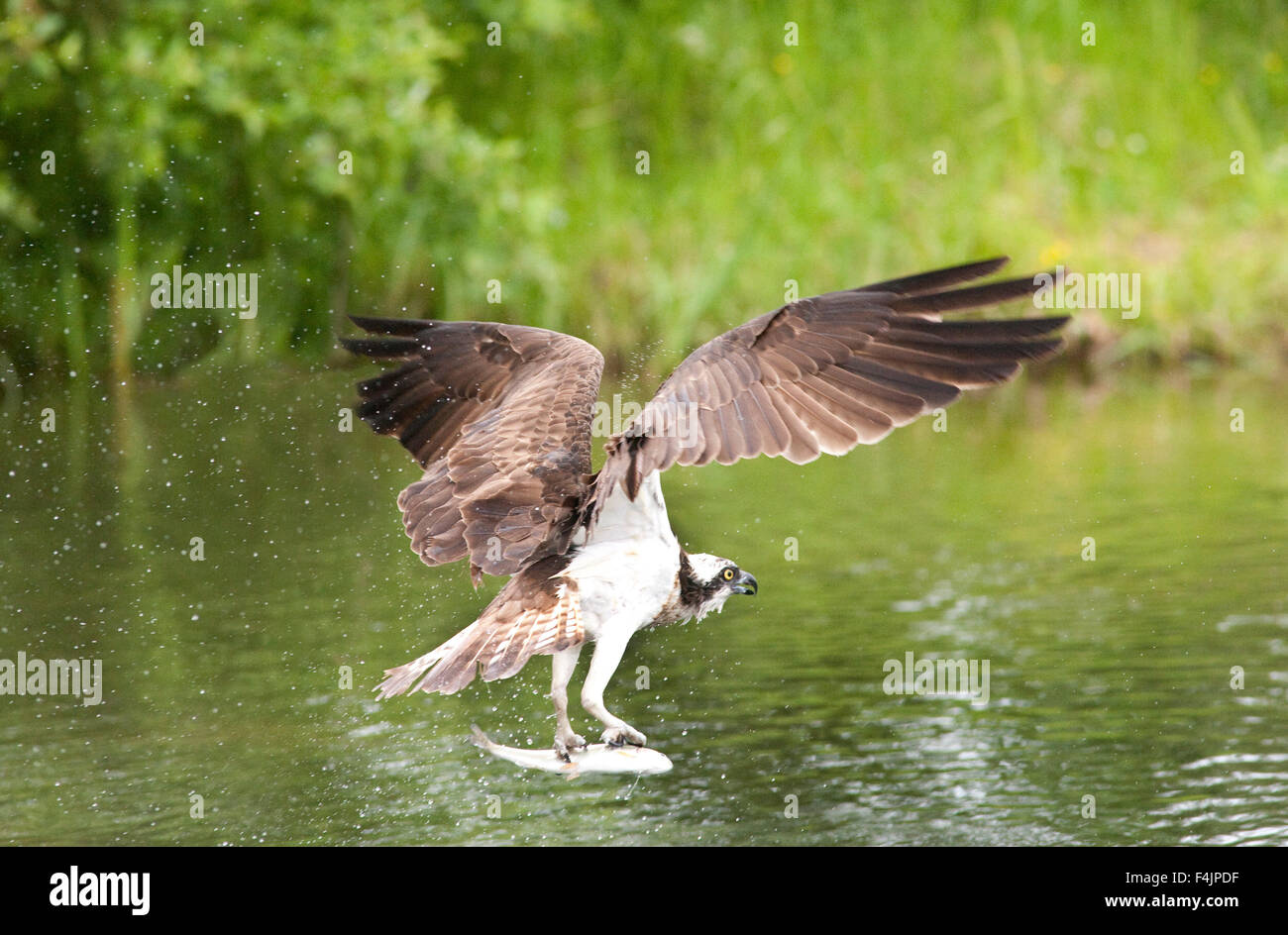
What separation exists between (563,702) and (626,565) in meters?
0.54

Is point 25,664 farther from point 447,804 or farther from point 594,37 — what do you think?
point 594,37

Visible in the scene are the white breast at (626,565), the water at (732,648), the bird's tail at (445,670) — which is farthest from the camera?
the water at (732,648)

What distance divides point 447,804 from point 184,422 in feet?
24.1

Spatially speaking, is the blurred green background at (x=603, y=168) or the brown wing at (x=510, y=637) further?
the blurred green background at (x=603, y=168)

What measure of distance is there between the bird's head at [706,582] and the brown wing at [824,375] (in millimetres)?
762

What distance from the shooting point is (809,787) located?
24.2 ft

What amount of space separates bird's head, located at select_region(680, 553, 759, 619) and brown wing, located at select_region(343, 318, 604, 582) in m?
0.50

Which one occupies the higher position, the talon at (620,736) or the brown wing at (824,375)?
the brown wing at (824,375)

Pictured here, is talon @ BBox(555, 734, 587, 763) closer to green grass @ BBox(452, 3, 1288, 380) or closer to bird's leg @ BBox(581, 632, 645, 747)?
bird's leg @ BBox(581, 632, 645, 747)

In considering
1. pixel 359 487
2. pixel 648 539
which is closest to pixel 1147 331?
pixel 359 487

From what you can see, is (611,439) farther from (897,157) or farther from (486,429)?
(897,157)

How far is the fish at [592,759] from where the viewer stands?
638 cm

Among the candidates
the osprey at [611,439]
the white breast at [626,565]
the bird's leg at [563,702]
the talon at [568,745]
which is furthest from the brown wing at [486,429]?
the talon at [568,745]

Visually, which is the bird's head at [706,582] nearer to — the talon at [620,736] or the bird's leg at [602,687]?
the bird's leg at [602,687]
